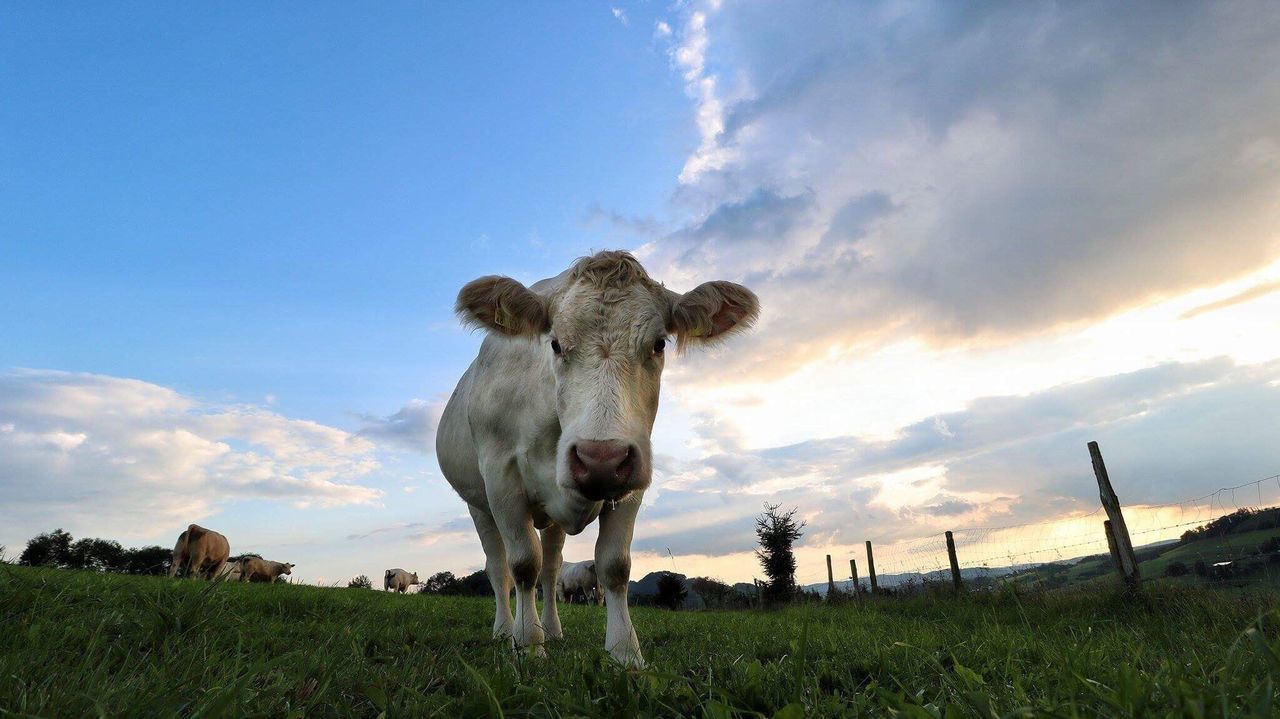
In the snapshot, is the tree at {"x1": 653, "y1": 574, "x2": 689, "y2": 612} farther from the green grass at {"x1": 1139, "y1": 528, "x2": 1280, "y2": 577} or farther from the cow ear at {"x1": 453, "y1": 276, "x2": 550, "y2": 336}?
the cow ear at {"x1": 453, "y1": 276, "x2": 550, "y2": 336}

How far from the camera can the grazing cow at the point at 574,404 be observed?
4195 mm

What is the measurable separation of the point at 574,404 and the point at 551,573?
2.79 meters

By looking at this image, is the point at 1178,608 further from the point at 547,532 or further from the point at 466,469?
the point at 466,469

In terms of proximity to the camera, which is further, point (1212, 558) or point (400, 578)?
point (400, 578)

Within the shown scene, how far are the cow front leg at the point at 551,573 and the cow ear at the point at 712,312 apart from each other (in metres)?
2.34

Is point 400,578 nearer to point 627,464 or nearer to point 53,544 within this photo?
point 53,544

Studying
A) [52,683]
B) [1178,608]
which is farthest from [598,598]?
[52,683]

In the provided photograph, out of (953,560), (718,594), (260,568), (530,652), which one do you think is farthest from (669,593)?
(530,652)

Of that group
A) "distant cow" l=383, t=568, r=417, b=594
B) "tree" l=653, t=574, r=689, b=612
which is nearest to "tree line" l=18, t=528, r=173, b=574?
"distant cow" l=383, t=568, r=417, b=594

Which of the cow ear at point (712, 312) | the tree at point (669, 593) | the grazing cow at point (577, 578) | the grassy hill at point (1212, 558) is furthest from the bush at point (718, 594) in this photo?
the cow ear at point (712, 312)

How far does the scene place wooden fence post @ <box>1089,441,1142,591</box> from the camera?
11.4 metres

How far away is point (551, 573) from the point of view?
22.1 ft

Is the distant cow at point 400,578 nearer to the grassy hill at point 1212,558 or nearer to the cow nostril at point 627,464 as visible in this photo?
the grassy hill at point 1212,558

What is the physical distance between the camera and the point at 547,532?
6.79 m
